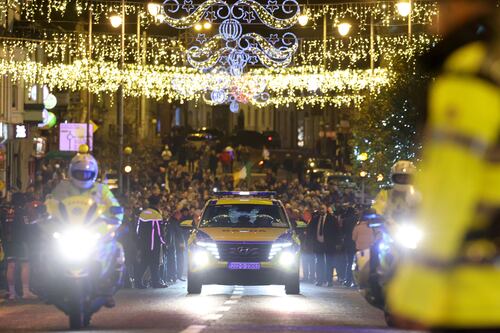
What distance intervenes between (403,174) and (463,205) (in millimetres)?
11339

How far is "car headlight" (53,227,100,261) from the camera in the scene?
613 inches

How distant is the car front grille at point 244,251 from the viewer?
915 inches

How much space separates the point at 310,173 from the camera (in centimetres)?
7556

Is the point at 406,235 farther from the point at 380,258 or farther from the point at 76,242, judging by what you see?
the point at 76,242

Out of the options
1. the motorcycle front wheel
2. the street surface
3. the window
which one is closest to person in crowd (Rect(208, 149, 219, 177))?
the window

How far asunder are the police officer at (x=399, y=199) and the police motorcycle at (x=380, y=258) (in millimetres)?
164

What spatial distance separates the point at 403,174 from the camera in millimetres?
15820

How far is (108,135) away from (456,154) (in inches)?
3036

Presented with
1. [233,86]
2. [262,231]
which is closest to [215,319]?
[262,231]

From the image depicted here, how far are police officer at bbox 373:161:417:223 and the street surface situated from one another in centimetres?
133

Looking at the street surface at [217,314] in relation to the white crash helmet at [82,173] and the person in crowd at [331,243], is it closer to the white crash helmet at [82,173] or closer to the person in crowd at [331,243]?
the white crash helmet at [82,173]

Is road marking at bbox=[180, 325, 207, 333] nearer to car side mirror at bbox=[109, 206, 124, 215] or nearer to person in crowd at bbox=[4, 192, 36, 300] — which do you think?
car side mirror at bbox=[109, 206, 124, 215]

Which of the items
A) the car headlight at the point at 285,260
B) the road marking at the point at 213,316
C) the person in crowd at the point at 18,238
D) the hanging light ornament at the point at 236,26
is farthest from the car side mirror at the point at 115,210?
the hanging light ornament at the point at 236,26

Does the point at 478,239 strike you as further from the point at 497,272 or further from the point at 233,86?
the point at 233,86
